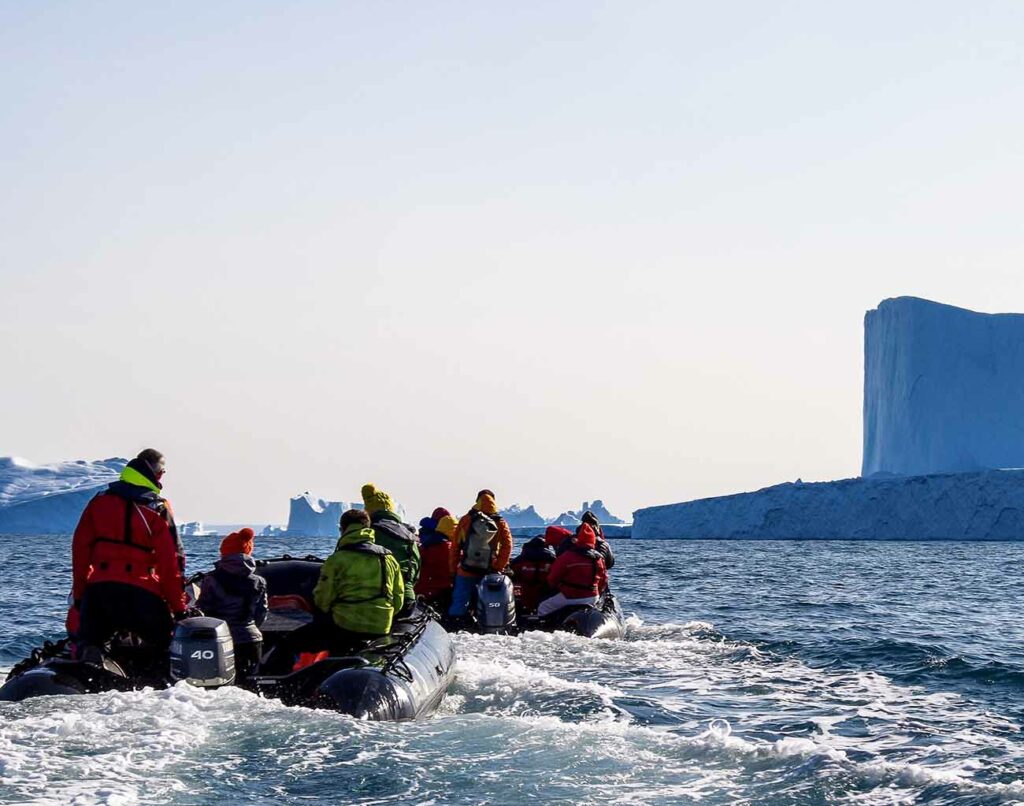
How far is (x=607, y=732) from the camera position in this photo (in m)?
7.97

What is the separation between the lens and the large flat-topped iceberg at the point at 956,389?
56812 millimetres

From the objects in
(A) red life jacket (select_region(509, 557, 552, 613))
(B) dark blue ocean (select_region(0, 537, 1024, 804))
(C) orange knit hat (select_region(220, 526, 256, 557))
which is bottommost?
(B) dark blue ocean (select_region(0, 537, 1024, 804))

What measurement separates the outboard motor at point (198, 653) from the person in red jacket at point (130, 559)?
0.21 m

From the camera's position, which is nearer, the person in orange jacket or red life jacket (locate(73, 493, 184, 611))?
red life jacket (locate(73, 493, 184, 611))

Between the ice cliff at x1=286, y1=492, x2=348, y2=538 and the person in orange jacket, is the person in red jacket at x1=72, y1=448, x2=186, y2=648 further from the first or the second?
the ice cliff at x1=286, y1=492, x2=348, y2=538

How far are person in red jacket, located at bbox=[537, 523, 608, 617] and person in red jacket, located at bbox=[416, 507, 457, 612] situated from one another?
1039 mm

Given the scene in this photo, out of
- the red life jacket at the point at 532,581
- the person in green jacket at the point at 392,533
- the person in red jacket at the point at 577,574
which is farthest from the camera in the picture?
the red life jacket at the point at 532,581

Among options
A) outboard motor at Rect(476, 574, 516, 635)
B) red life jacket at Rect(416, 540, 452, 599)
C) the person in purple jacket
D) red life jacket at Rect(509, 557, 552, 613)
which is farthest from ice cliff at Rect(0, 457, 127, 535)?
the person in purple jacket

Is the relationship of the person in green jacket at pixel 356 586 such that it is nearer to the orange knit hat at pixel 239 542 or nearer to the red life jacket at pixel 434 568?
the orange knit hat at pixel 239 542

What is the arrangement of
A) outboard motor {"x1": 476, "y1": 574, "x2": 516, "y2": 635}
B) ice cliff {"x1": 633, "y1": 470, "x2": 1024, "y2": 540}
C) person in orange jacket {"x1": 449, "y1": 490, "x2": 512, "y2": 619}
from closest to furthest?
outboard motor {"x1": 476, "y1": 574, "x2": 516, "y2": 635}
person in orange jacket {"x1": 449, "y1": 490, "x2": 512, "y2": 619}
ice cliff {"x1": 633, "y1": 470, "x2": 1024, "y2": 540}

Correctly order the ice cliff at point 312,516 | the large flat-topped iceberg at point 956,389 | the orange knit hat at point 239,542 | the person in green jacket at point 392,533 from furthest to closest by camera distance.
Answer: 1. the ice cliff at point 312,516
2. the large flat-topped iceberg at point 956,389
3. the person in green jacket at point 392,533
4. the orange knit hat at point 239,542

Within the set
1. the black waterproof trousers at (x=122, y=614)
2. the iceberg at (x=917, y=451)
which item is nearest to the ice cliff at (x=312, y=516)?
the iceberg at (x=917, y=451)

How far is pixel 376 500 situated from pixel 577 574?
104 inches

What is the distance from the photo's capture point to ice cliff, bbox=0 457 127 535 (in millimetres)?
71938
